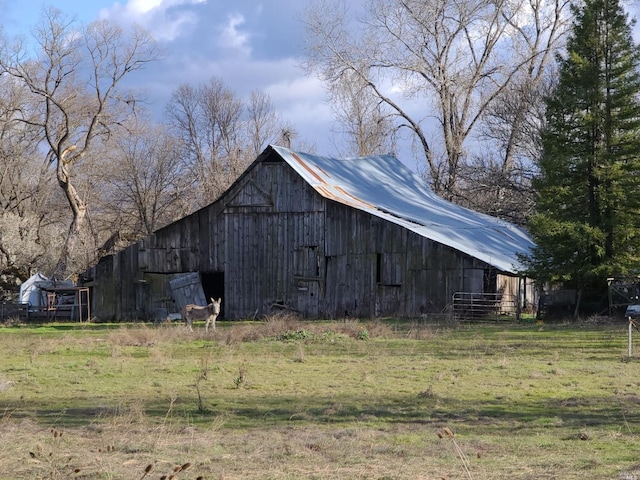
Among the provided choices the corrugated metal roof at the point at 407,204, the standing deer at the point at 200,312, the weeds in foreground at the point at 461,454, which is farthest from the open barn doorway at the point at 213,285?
the weeds in foreground at the point at 461,454

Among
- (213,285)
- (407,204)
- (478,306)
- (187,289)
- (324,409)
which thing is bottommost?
(324,409)

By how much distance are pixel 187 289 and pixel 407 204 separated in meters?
12.3

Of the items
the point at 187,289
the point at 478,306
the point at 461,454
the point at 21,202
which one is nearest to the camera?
the point at 461,454

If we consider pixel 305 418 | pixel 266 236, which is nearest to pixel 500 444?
pixel 305 418

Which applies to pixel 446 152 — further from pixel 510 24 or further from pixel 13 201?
pixel 13 201

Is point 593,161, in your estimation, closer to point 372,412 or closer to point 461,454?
point 372,412

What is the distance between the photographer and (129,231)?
6053cm

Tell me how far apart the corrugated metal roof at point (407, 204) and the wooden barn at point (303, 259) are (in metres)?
0.15

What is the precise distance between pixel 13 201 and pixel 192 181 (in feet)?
41.2

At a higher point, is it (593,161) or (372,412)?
(593,161)

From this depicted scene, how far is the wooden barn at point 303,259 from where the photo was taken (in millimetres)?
34875

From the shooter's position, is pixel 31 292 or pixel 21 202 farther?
pixel 21 202

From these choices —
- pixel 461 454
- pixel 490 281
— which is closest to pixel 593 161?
pixel 490 281

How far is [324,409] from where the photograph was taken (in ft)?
42.1
